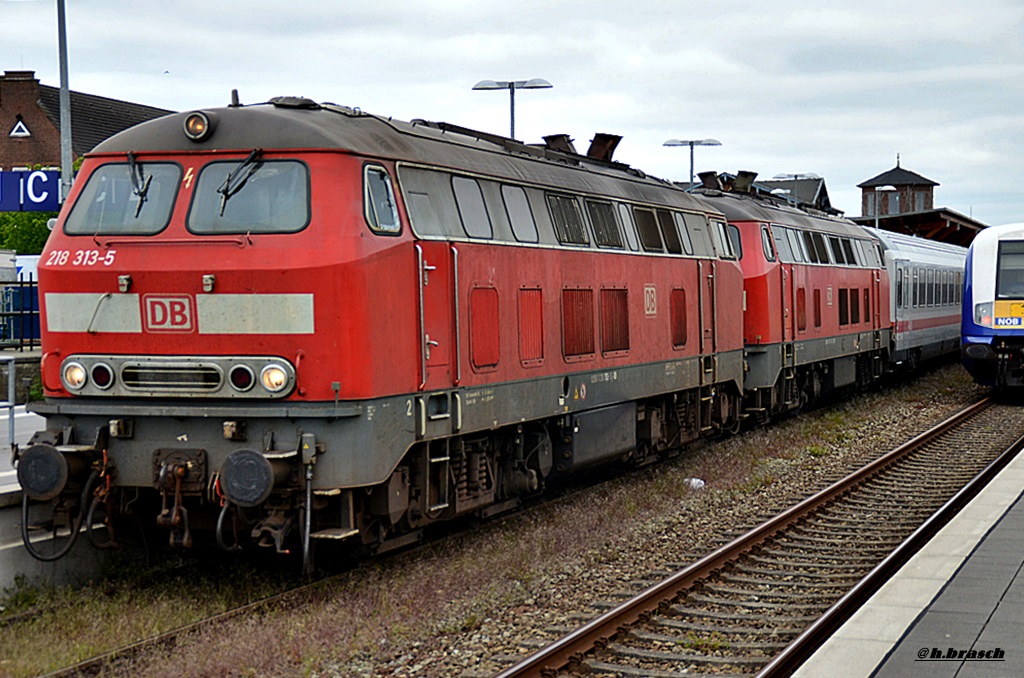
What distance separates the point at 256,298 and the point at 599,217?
5.57 m

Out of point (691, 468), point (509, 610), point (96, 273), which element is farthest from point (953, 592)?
point (691, 468)

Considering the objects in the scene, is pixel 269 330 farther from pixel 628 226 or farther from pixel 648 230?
pixel 648 230

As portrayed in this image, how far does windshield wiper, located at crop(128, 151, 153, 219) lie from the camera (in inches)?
378

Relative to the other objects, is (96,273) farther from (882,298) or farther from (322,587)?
(882,298)

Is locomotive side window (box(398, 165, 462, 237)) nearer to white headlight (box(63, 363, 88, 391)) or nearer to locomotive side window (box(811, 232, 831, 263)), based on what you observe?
white headlight (box(63, 363, 88, 391))

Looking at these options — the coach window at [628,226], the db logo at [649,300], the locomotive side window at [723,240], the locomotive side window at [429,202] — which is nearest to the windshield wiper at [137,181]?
the locomotive side window at [429,202]

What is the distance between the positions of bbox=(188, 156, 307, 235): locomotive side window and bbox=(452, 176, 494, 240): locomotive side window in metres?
1.42

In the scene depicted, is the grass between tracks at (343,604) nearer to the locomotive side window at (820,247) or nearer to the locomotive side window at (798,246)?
the locomotive side window at (798,246)

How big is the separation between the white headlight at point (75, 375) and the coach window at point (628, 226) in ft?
22.4

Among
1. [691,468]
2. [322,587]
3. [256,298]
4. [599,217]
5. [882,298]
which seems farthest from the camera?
[882,298]

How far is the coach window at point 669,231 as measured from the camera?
15578mm

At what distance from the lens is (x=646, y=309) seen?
14.8 m

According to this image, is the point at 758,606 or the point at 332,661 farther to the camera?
the point at 758,606

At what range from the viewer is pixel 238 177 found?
944 cm
